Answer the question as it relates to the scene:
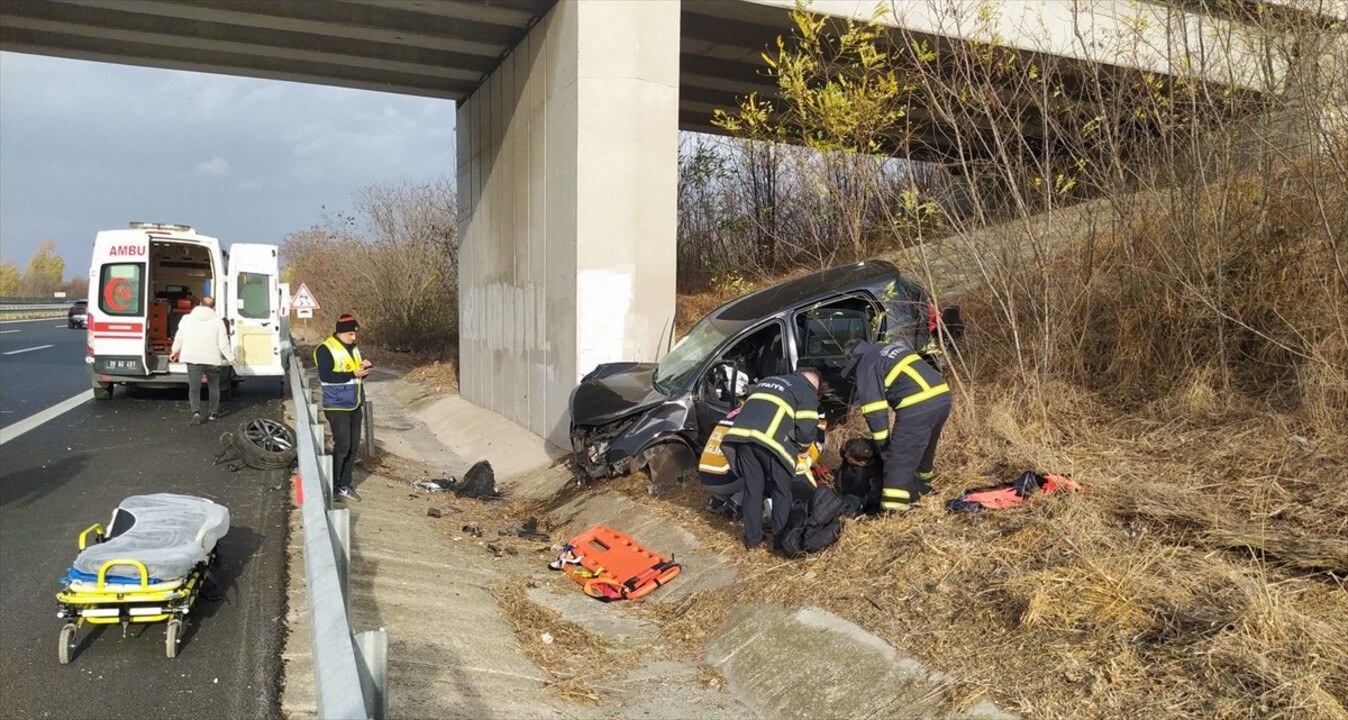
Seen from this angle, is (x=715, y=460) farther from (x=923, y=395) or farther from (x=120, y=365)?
(x=120, y=365)

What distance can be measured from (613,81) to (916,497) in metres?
7.04

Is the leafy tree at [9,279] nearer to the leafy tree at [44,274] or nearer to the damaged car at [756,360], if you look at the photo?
the leafy tree at [44,274]

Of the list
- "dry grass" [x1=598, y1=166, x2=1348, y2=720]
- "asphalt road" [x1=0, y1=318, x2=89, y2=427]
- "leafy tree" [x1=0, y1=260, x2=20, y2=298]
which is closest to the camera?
"dry grass" [x1=598, y1=166, x2=1348, y2=720]

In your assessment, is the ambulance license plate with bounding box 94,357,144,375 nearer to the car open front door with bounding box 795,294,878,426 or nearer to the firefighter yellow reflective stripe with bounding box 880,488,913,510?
the car open front door with bounding box 795,294,878,426

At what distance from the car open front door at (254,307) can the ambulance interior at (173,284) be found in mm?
1721

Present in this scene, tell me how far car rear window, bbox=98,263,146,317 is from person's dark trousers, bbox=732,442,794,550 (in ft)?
35.4

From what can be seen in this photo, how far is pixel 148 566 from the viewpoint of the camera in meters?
4.67

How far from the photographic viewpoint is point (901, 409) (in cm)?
589

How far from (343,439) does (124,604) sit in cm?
382

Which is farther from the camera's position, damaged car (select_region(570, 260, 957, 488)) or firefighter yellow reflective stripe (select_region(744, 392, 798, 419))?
damaged car (select_region(570, 260, 957, 488))

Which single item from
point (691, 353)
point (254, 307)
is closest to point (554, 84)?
point (691, 353)

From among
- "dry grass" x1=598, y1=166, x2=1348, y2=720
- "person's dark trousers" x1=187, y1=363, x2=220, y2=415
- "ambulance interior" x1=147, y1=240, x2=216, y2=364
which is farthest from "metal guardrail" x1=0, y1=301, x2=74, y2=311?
"dry grass" x1=598, y1=166, x2=1348, y2=720

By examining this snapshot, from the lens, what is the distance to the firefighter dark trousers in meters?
5.81

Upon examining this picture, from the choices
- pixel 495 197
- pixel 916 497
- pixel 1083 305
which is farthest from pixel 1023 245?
pixel 495 197
